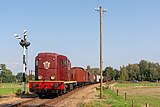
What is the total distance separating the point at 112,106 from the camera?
21.9 metres

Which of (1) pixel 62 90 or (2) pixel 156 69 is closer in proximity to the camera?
(1) pixel 62 90

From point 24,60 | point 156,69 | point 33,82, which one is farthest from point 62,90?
point 156,69

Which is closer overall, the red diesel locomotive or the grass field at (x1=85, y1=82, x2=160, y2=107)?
the grass field at (x1=85, y1=82, x2=160, y2=107)

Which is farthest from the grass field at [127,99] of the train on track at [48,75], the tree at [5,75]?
the tree at [5,75]

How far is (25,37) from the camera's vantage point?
33344 millimetres

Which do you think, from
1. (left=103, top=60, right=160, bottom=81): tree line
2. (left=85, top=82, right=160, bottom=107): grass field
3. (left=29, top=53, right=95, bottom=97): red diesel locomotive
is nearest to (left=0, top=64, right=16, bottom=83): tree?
(left=103, top=60, right=160, bottom=81): tree line

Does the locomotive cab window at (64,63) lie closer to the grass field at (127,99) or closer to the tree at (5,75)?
the grass field at (127,99)

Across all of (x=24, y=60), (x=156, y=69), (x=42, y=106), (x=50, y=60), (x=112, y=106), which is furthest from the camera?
(x=156, y=69)

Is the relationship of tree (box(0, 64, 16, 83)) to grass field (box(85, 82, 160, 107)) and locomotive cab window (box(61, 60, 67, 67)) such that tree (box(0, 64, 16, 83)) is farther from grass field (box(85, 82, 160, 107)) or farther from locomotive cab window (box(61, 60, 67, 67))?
locomotive cab window (box(61, 60, 67, 67))

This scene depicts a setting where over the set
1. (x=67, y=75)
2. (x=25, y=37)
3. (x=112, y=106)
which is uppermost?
(x=25, y=37)

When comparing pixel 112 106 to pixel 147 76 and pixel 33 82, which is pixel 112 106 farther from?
pixel 147 76

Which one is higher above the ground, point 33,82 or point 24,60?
point 24,60

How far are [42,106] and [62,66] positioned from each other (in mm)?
11016

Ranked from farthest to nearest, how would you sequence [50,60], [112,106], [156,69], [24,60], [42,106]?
[156,69], [24,60], [50,60], [112,106], [42,106]
